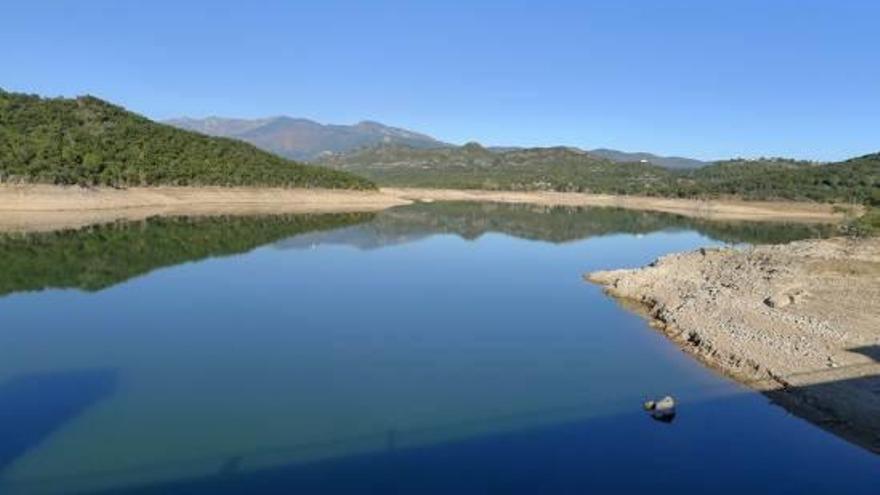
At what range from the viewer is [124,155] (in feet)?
222

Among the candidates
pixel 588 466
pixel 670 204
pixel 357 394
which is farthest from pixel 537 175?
pixel 588 466

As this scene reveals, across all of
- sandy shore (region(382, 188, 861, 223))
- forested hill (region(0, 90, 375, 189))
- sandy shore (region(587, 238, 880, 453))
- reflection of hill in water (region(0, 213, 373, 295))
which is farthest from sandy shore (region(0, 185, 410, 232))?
sandy shore (region(587, 238, 880, 453))

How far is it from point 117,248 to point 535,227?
130 feet

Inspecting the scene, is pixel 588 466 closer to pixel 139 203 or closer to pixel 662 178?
pixel 139 203

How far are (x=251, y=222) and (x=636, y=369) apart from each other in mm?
44217

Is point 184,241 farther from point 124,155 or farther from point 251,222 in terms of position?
point 124,155

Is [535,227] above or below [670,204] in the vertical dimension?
above

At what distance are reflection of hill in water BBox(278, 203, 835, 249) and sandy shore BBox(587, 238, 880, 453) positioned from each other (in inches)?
802

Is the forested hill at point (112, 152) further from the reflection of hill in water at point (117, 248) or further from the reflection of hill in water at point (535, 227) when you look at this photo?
the reflection of hill in water at point (535, 227)

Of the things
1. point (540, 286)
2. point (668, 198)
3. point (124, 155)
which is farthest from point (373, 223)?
point (668, 198)

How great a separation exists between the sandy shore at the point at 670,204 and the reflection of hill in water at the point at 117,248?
60.3 m

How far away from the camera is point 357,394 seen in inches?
606

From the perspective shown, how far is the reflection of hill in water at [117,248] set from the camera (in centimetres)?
2892

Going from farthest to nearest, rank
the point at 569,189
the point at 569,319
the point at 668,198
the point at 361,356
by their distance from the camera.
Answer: the point at 569,189
the point at 668,198
the point at 569,319
the point at 361,356
